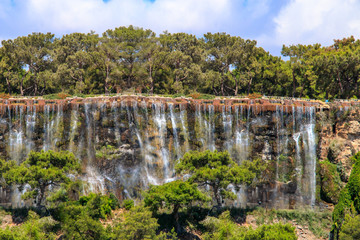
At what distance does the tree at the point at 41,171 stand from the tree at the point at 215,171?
12293 millimetres

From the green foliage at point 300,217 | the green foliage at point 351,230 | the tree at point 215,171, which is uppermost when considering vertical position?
the tree at point 215,171

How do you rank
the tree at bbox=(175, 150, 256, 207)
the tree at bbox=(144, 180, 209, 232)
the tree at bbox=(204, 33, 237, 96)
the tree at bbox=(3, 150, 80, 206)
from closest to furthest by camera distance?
1. the tree at bbox=(3, 150, 80, 206)
2. the tree at bbox=(144, 180, 209, 232)
3. the tree at bbox=(175, 150, 256, 207)
4. the tree at bbox=(204, 33, 237, 96)

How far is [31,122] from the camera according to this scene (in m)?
55.8

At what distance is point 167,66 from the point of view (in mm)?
69062

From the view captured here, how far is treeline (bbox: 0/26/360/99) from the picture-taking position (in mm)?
64875

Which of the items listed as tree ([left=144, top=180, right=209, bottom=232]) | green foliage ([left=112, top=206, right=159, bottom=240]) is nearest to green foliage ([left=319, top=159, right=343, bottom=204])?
tree ([left=144, top=180, right=209, bottom=232])

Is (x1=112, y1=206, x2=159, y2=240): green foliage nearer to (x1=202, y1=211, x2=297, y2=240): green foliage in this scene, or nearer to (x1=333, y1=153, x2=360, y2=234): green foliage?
(x1=202, y1=211, x2=297, y2=240): green foliage

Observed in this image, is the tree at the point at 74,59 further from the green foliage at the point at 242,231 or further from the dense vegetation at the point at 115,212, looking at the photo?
the green foliage at the point at 242,231

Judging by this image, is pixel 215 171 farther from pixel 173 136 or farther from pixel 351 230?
pixel 351 230

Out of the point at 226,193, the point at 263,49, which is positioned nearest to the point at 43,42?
the point at 263,49

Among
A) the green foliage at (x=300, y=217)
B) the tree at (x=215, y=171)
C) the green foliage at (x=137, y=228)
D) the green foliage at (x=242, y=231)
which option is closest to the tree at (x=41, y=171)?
the green foliage at (x=137, y=228)

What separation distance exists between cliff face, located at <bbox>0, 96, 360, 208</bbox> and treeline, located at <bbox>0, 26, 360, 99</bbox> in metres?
10.4

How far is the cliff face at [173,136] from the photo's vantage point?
55.2m

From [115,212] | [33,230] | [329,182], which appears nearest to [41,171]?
[33,230]
